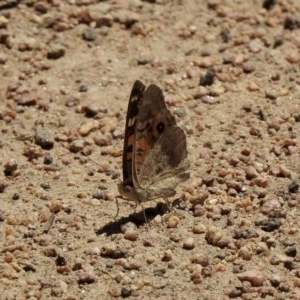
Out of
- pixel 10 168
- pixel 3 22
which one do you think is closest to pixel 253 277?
pixel 10 168

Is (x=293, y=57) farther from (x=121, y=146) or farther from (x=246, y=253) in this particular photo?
(x=246, y=253)

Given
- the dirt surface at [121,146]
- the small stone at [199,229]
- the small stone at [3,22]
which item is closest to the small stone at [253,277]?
the dirt surface at [121,146]

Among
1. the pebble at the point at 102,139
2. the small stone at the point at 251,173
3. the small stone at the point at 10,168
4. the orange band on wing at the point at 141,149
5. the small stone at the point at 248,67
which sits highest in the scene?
the orange band on wing at the point at 141,149

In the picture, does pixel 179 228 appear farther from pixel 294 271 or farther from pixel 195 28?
pixel 195 28

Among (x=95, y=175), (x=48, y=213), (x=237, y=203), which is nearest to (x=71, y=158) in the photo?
(x=95, y=175)

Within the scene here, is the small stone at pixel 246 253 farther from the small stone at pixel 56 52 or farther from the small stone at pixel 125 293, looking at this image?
the small stone at pixel 56 52
